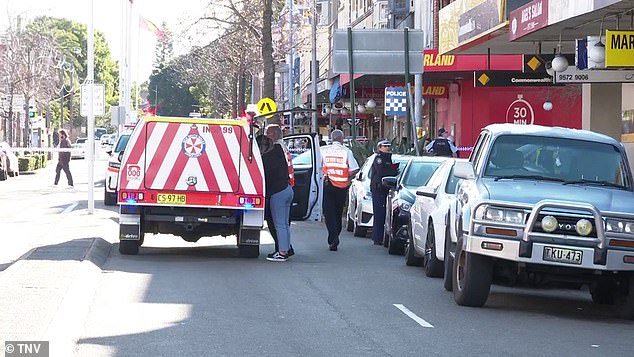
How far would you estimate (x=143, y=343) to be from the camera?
987cm

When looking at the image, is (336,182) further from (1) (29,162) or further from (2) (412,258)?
(1) (29,162)

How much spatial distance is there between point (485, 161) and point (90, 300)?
14.5 ft

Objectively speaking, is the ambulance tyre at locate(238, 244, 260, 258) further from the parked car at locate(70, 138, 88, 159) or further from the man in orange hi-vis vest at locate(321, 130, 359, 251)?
the parked car at locate(70, 138, 88, 159)

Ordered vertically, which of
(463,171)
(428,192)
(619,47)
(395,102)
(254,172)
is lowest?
(428,192)

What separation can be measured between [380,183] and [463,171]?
25.8ft

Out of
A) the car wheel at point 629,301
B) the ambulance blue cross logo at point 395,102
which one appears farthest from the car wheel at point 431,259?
the ambulance blue cross logo at point 395,102

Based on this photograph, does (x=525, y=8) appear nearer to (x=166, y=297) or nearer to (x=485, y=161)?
(x=485, y=161)

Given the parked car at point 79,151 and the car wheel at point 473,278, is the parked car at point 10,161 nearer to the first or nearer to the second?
the parked car at point 79,151

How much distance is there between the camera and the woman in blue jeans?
17734 mm

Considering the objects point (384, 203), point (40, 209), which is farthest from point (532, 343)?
point (40, 209)

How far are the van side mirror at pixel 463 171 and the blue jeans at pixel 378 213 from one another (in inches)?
309

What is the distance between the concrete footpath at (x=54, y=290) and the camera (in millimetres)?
9805

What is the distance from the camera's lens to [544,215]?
12.0 metres

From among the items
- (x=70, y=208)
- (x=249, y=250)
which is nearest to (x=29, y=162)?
(x=70, y=208)
